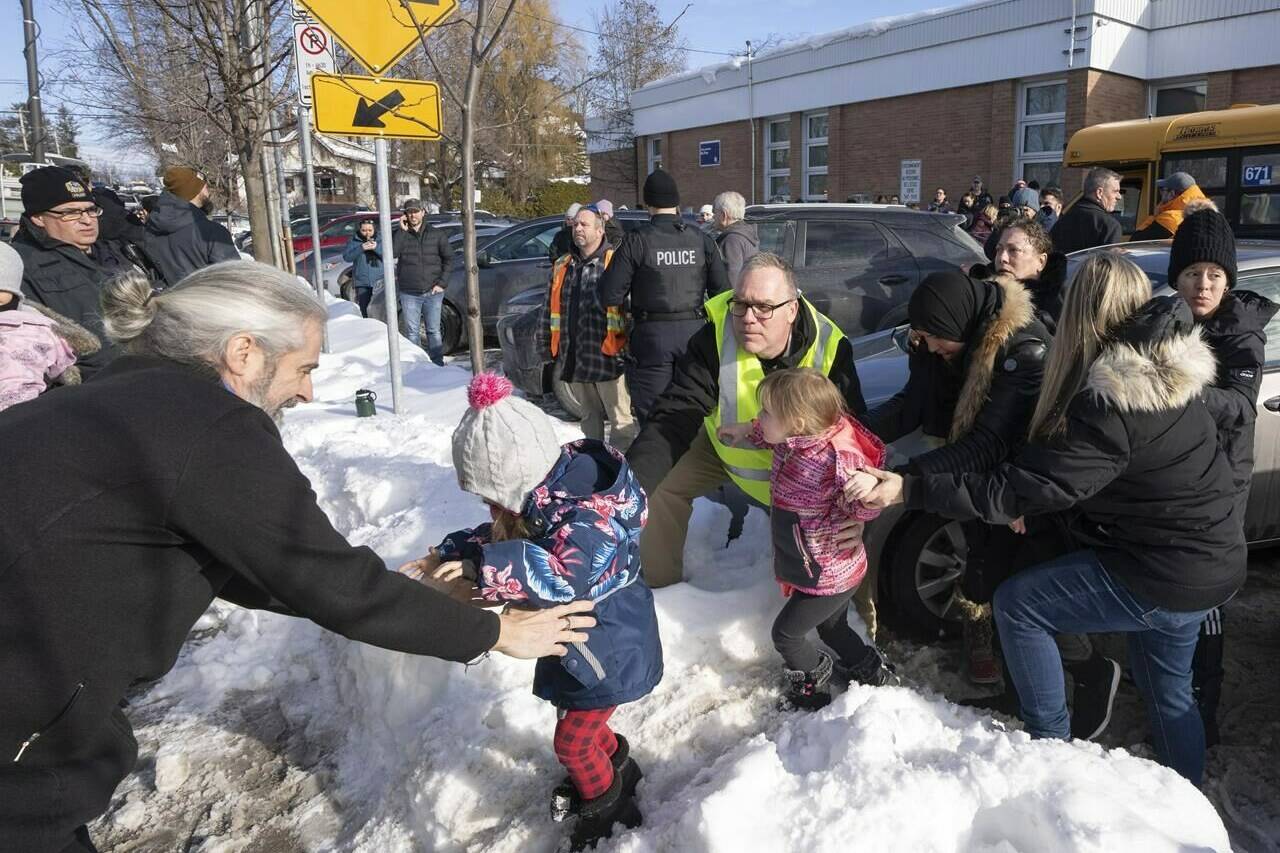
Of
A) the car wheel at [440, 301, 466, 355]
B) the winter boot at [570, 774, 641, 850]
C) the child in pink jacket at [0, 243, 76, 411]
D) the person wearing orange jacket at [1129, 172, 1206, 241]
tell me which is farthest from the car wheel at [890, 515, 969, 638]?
the car wheel at [440, 301, 466, 355]

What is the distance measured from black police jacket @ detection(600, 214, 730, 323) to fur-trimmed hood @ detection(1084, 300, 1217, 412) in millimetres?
3138

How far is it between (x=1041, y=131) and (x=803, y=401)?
69.2 ft

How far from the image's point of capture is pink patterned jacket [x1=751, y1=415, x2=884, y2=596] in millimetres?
2896

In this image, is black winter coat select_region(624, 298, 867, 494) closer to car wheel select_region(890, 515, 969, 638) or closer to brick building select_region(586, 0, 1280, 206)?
car wheel select_region(890, 515, 969, 638)

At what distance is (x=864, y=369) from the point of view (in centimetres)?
450

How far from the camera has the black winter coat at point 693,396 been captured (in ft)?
11.4

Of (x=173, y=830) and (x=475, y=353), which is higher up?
(x=475, y=353)

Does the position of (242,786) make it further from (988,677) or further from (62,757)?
(988,677)

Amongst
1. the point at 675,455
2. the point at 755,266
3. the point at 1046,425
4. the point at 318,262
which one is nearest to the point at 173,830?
the point at 675,455

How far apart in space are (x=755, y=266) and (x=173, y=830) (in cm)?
279

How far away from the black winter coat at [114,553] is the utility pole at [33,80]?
62.7 feet

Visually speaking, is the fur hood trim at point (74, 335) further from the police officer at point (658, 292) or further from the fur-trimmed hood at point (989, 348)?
the fur-trimmed hood at point (989, 348)

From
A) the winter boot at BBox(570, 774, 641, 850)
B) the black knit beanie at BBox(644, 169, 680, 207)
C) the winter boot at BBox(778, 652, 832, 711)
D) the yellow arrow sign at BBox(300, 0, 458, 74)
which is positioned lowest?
the winter boot at BBox(570, 774, 641, 850)

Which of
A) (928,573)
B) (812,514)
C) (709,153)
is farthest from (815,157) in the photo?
(812,514)
